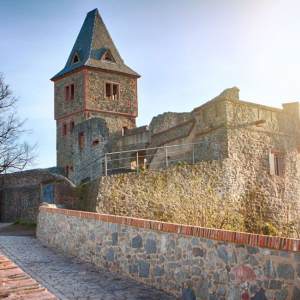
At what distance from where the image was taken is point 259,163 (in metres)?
18.5

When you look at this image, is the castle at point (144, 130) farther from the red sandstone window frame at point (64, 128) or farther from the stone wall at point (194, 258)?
the stone wall at point (194, 258)

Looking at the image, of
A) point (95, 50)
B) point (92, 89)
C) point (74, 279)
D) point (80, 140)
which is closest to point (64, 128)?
point (92, 89)

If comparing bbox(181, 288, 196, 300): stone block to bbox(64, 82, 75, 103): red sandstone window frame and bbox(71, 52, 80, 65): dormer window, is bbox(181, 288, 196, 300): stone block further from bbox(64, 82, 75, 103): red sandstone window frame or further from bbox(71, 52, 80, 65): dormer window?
bbox(71, 52, 80, 65): dormer window

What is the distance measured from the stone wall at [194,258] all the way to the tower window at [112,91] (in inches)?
1179

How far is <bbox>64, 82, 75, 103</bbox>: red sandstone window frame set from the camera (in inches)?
1555

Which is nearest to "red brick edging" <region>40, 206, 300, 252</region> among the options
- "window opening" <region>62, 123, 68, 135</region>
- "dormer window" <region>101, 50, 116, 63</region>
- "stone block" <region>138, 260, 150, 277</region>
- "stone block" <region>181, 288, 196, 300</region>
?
"stone block" <region>138, 260, 150, 277</region>

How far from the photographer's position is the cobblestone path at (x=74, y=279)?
7.05 meters

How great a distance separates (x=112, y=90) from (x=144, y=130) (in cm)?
989

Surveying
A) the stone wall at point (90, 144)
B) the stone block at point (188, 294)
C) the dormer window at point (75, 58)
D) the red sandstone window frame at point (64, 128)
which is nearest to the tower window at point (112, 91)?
the dormer window at point (75, 58)

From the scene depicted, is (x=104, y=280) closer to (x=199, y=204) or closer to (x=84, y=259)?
(x=84, y=259)

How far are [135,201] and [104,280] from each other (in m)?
7.25

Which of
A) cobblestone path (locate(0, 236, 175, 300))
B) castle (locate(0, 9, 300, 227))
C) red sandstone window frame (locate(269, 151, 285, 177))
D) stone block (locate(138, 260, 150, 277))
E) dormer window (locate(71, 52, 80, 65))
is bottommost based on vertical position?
cobblestone path (locate(0, 236, 175, 300))

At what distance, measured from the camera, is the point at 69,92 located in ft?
131

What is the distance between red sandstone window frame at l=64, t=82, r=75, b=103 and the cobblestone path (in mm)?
28680
